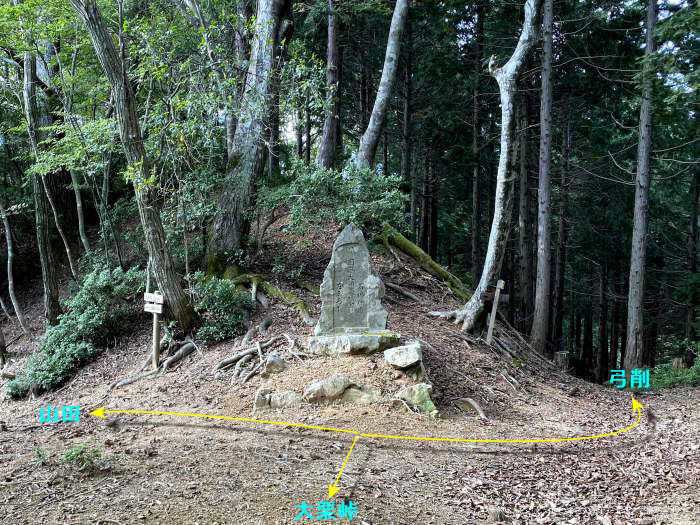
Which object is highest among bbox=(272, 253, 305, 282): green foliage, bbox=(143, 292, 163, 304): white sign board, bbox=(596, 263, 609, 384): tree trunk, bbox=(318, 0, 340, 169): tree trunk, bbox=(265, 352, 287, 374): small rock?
bbox=(318, 0, 340, 169): tree trunk

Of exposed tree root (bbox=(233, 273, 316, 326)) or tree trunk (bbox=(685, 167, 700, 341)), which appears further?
tree trunk (bbox=(685, 167, 700, 341))

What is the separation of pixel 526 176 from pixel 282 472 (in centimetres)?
1454

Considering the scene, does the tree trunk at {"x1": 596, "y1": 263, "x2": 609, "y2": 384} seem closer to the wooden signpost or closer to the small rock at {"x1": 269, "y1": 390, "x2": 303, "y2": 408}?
the small rock at {"x1": 269, "y1": 390, "x2": 303, "y2": 408}

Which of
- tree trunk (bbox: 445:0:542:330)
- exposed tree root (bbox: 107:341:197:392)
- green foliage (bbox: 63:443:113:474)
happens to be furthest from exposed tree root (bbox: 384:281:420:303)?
green foliage (bbox: 63:443:113:474)

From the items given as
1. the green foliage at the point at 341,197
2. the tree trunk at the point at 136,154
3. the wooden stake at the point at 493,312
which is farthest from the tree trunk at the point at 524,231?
the tree trunk at the point at 136,154

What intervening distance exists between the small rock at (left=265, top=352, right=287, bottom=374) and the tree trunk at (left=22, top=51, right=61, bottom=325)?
19.8 ft

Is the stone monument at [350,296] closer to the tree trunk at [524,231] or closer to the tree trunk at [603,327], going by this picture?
the tree trunk at [524,231]

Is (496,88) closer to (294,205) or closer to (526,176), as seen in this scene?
(526,176)

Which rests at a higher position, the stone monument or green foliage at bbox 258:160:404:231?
green foliage at bbox 258:160:404:231

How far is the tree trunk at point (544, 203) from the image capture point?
13.6m

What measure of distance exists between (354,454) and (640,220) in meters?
9.81

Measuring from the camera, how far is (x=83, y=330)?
10375 millimetres

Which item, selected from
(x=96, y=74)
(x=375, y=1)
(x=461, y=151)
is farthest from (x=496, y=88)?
(x=96, y=74)

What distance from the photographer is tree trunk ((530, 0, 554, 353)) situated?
1364 cm
